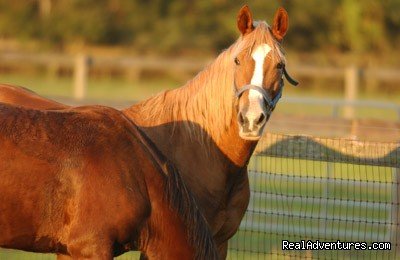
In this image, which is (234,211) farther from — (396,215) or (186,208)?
(396,215)

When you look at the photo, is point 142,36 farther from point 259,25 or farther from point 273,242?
point 259,25

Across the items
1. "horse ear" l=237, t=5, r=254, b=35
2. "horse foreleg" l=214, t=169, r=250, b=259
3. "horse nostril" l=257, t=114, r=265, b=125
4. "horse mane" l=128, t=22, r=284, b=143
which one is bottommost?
"horse foreleg" l=214, t=169, r=250, b=259

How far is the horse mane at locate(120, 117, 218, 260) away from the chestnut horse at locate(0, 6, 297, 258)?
2.41ft

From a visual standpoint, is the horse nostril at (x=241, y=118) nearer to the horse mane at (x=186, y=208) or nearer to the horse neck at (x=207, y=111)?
the horse neck at (x=207, y=111)

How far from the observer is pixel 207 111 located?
5.60 metres

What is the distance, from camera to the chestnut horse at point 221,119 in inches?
209

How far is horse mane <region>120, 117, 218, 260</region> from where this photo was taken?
4.52 meters

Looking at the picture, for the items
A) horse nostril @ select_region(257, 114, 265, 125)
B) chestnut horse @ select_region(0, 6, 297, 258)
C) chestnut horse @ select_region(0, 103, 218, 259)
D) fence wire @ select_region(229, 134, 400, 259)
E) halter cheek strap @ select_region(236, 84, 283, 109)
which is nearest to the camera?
chestnut horse @ select_region(0, 103, 218, 259)

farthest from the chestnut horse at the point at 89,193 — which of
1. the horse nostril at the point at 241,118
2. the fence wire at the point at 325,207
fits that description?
the fence wire at the point at 325,207

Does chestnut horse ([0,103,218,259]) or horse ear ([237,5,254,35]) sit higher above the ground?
horse ear ([237,5,254,35])

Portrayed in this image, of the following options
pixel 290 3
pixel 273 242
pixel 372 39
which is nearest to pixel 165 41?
pixel 290 3

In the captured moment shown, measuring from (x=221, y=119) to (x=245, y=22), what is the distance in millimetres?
632

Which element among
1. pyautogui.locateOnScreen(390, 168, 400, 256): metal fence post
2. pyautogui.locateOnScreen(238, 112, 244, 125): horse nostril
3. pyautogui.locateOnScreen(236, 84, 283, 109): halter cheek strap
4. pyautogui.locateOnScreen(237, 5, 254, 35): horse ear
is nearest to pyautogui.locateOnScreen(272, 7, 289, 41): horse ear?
pyautogui.locateOnScreen(237, 5, 254, 35): horse ear

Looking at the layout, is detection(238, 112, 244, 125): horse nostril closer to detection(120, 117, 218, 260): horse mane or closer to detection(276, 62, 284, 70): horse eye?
detection(276, 62, 284, 70): horse eye
